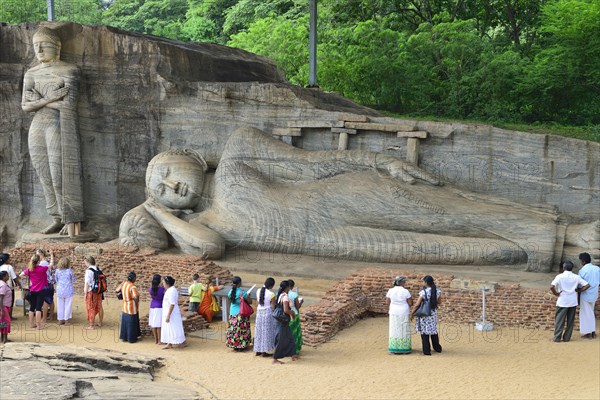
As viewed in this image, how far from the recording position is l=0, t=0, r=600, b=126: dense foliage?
58.6 feet

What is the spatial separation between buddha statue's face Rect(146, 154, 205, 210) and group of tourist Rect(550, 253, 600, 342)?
625 centimetres

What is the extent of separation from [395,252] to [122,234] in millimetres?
4276

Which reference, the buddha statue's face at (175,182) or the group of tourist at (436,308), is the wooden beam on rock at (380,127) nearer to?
the buddha statue's face at (175,182)

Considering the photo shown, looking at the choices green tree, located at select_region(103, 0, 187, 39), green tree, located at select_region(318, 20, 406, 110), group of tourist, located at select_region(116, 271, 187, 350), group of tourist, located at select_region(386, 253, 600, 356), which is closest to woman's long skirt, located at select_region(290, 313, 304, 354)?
group of tourist, located at select_region(386, 253, 600, 356)

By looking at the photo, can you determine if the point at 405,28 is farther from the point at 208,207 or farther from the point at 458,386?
the point at 458,386

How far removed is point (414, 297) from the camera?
1069cm

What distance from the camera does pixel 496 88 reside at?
18531 mm

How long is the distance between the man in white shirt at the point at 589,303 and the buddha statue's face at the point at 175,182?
6.43 m

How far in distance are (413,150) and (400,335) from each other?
4573 mm

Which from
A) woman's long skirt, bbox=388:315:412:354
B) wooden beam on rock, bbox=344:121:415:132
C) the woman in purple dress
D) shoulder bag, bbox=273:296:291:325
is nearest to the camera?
shoulder bag, bbox=273:296:291:325

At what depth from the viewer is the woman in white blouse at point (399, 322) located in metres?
9.16

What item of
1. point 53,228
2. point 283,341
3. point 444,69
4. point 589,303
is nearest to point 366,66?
point 444,69

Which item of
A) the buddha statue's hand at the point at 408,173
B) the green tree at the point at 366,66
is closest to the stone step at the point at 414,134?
the buddha statue's hand at the point at 408,173

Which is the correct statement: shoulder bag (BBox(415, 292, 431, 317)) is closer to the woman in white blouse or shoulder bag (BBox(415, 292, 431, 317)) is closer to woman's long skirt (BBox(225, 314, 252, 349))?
the woman in white blouse
